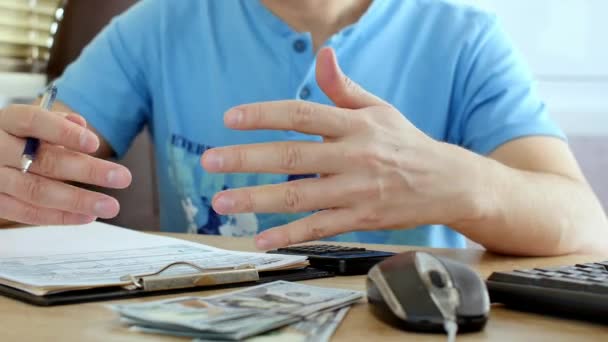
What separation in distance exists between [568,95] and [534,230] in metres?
0.99

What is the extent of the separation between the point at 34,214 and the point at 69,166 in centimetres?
8

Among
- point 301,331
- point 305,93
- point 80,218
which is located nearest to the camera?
point 301,331

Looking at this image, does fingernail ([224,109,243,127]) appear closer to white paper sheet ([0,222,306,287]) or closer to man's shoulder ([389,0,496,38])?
white paper sheet ([0,222,306,287])

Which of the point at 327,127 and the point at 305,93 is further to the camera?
the point at 305,93

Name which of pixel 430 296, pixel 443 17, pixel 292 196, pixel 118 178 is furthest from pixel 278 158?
pixel 443 17

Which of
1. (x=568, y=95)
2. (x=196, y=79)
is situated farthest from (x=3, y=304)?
(x=568, y=95)

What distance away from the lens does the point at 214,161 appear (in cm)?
74

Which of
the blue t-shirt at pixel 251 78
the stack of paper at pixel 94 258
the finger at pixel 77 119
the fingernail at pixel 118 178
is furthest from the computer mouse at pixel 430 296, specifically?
the blue t-shirt at pixel 251 78

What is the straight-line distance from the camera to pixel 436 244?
1255 millimetres

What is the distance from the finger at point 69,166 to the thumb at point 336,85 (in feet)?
0.65

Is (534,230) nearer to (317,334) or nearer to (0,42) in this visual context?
(317,334)

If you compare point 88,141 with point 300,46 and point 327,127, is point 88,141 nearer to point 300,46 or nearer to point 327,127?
point 327,127

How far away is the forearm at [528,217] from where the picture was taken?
2.94 feet

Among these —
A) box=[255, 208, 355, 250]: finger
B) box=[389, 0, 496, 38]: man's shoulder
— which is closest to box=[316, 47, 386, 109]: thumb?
box=[255, 208, 355, 250]: finger
